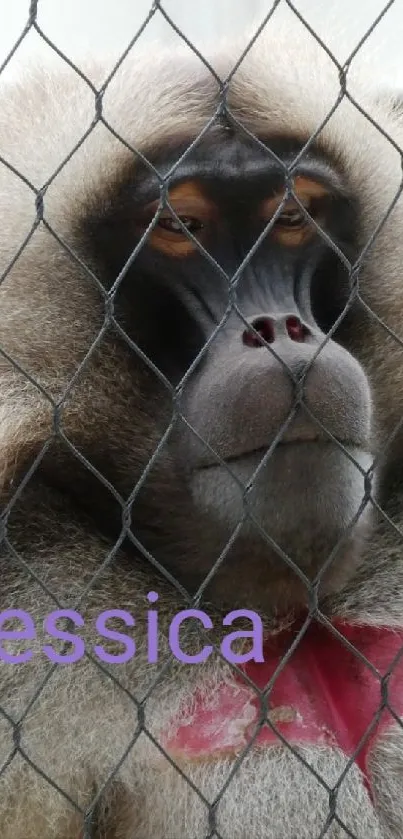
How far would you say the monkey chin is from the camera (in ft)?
4.32

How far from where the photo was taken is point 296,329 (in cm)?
139

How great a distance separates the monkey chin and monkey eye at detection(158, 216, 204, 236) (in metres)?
0.32

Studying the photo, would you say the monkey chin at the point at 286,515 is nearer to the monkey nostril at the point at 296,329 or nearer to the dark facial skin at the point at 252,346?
the dark facial skin at the point at 252,346

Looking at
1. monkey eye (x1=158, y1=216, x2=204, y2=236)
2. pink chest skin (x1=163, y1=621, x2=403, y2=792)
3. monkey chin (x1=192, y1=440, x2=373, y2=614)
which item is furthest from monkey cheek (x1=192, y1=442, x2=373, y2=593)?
monkey eye (x1=158, y1=216, x2=204, y2=236)

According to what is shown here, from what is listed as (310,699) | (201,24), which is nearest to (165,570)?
(310,699)

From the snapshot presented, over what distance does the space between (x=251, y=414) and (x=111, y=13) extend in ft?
6.87

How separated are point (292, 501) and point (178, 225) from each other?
39 centimetres

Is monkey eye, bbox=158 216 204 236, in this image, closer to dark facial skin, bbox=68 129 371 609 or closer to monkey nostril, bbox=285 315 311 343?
dark facial skin, bbox=68 129 371 609

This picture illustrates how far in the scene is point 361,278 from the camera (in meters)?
Answer: 1.65

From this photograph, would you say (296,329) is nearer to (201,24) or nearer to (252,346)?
(252,346)

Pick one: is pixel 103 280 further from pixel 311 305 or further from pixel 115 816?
pixel 115 816

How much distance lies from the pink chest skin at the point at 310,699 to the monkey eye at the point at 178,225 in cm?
52

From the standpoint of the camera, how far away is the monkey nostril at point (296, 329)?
1379 mm

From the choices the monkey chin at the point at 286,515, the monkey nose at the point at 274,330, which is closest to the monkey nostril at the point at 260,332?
the monkey nose at the point at 274,330
